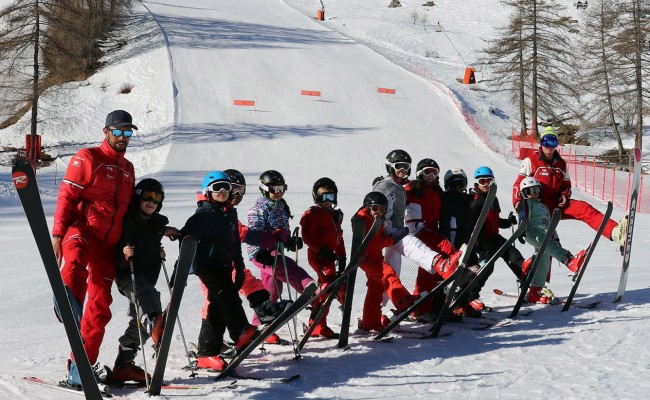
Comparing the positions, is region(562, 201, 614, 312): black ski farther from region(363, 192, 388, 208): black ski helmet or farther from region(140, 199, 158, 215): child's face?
region(140, 199, 158, 215): child's face

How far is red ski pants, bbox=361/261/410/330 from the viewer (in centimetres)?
718

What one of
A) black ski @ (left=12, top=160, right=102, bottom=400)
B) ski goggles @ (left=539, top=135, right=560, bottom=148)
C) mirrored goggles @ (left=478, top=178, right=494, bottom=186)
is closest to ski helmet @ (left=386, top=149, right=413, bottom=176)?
mirrored goggles @ (left=478, top=178, right=494, bottom=186)

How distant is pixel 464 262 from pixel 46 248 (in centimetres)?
366

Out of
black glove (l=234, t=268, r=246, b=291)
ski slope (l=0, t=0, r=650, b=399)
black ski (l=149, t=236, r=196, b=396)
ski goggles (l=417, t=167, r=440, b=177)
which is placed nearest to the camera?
black ski (l=149, t=236, r=196, b=396)

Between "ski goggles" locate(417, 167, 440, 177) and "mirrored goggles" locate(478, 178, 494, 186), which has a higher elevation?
"ski goggles" locate(417, 167, 440, 177)

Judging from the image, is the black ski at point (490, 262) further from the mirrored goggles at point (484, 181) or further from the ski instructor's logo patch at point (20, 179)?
the ski instructor's logo patch at point (20, 179)

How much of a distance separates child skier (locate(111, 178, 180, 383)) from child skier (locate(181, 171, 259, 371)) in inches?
11.1

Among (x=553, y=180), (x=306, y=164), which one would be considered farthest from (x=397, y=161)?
(x=306, y=164)

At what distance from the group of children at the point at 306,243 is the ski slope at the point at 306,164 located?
38 centimetres

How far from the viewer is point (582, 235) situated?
14961 mm

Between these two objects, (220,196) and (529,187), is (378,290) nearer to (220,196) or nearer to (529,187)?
(220,196)

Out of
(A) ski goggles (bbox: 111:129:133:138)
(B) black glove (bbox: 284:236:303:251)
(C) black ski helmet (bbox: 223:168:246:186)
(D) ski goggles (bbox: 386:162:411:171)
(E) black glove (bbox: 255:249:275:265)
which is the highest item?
(A) ski goggles (bbox: 111:129:133:138)

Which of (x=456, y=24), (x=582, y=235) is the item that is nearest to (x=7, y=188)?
(x=582, y=235)

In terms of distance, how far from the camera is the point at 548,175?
8.86m
